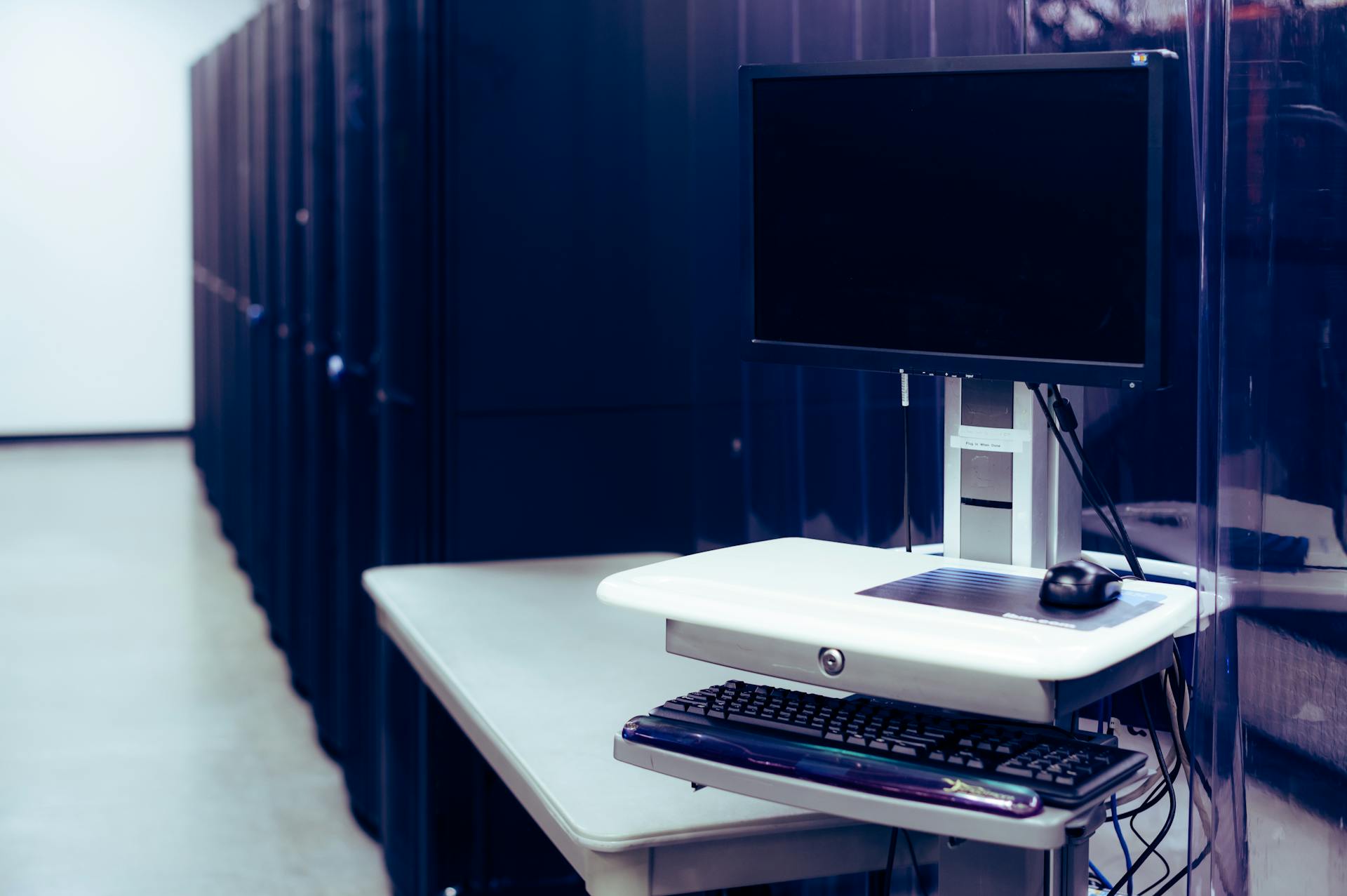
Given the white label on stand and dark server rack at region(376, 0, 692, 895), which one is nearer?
the white label on stand

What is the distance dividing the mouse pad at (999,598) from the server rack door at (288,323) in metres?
2.91

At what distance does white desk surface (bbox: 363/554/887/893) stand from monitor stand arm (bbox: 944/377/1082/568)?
306 millimetres

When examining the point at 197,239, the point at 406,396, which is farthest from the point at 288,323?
the point at 197,239

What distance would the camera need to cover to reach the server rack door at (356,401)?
3000 mm

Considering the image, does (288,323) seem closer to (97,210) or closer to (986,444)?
(986,444)

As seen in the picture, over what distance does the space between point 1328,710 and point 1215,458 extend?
0.22 metres

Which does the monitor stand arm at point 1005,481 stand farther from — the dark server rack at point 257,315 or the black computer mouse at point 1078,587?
the dark server rack at point 257,315

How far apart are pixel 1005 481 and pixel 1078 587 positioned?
0.62ft

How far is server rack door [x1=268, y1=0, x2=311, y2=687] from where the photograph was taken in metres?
4.04

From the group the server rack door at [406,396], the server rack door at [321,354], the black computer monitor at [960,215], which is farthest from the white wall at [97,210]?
the black computer monitor at [960,215]

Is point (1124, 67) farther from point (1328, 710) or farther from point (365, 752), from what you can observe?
point (365, 752)

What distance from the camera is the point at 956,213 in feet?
4.41

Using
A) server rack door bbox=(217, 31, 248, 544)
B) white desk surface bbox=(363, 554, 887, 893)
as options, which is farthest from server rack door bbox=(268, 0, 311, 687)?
white desk surface bbox=(363, 554, 887, 893)

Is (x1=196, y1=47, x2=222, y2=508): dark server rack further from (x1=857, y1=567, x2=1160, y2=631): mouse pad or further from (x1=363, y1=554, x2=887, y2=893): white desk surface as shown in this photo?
(x1=857, y1=567, x2=1160, y2=631): mouse pad
